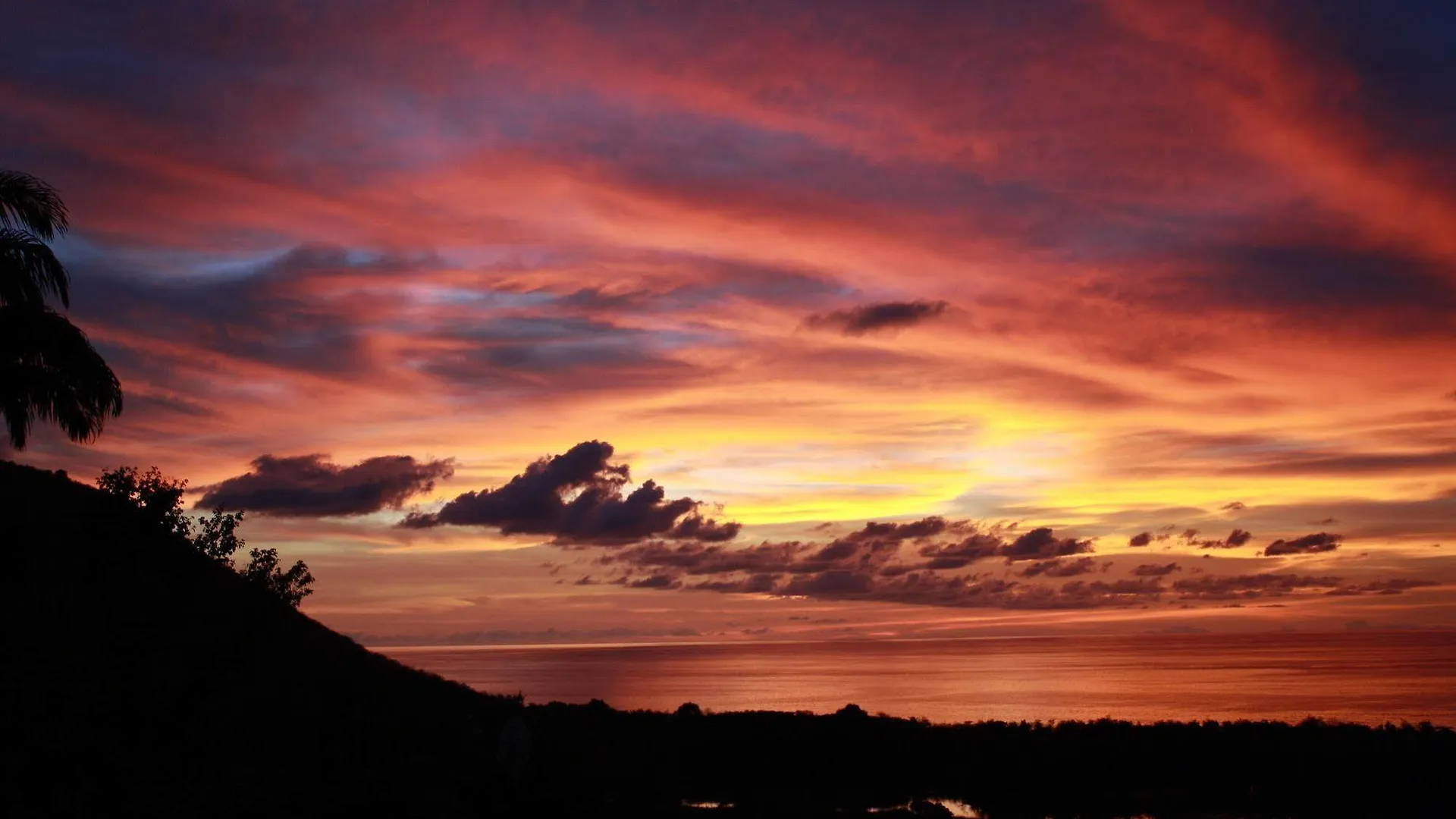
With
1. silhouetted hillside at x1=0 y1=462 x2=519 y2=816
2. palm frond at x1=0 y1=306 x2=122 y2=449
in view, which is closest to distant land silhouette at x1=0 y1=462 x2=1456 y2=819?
silhouetted hillside at x1=0 y1=462 x2=519 y2=816

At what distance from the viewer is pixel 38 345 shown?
33.7 m

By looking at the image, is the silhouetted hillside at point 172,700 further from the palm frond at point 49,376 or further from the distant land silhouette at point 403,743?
the palm frond at point 49,376

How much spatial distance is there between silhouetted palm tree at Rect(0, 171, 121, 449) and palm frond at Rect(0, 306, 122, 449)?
0.08 feet

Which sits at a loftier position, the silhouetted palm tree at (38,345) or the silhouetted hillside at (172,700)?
the silhouetted palm tree at (38,345)

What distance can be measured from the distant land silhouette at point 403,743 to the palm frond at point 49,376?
408cm

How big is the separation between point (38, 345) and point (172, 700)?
43.9 ft

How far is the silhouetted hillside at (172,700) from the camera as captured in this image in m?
24.6

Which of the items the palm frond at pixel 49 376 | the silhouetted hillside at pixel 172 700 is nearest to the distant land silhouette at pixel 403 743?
the silhouetted hillside at pixel 172 700

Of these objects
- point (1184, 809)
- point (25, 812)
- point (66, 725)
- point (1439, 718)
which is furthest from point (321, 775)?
point (1439, 718)

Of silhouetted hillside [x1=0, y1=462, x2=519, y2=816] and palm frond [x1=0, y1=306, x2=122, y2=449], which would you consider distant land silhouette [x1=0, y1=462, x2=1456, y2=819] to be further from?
palm frond [x1=0, y1=306, x2=122, y2=449]

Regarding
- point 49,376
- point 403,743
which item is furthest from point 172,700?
point 49,376

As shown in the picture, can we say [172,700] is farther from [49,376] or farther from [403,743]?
[49,376]

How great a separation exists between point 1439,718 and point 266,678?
116280mm

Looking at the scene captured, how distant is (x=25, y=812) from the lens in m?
21.4
